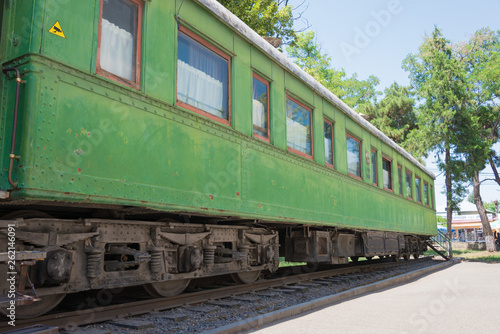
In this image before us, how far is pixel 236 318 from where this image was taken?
13.9 ft

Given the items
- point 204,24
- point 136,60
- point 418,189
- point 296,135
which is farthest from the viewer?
point 418,189

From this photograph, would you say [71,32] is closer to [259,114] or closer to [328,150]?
[259,114]

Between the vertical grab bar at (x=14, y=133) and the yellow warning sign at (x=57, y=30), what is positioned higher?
the yellow warning sign at (x=57, y=30)

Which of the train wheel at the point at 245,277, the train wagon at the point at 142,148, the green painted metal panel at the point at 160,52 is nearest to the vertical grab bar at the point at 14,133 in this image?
the train wagon at the point at 142,148

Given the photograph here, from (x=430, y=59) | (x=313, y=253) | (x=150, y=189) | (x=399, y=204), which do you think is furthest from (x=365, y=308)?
(x=430, y=59)

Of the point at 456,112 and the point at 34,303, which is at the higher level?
the point at 456,112

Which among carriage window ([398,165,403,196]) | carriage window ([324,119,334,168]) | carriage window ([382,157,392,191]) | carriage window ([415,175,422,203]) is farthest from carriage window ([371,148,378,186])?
carriage window ([415,175,422,203])

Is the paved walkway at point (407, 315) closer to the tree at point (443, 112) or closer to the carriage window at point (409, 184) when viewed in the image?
the carriage window at point (409, 184)

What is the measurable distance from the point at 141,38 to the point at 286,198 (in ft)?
9.77

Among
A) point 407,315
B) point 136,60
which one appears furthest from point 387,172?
point 136,60

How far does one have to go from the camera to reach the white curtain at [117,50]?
3529 millimetres

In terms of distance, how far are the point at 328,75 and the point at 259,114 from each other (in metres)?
25.4

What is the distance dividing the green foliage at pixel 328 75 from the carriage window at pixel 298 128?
19.2m

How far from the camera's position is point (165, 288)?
4.80 metres
